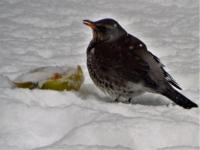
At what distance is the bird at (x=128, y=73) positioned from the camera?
193 inches

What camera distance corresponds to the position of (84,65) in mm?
5953

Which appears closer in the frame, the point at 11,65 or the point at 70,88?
the point at 70,88

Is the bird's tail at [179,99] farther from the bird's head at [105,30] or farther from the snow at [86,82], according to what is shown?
the bird's head at [105,30]

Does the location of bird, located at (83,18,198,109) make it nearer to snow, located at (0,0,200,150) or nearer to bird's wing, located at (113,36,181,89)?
bird's wing, located at (113,36,181,89)

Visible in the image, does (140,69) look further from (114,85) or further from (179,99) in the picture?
(179,99)

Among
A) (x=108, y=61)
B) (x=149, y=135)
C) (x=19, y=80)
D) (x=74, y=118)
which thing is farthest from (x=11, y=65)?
(x=149, y=135)

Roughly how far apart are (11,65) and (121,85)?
130cm

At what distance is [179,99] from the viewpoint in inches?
190

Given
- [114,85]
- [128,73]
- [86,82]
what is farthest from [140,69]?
[86,82]

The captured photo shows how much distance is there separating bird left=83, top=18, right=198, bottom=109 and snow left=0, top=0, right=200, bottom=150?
0.39ft

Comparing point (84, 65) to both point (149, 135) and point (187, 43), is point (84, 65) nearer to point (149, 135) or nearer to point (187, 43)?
point (187, 43)

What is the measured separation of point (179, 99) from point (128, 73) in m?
0.45

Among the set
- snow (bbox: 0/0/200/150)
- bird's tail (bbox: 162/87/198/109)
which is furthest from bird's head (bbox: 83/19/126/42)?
bird's tail (bbox: 162/87/198/109)

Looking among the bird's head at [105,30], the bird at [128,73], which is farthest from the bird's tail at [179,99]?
the bird's head at [105,30]
